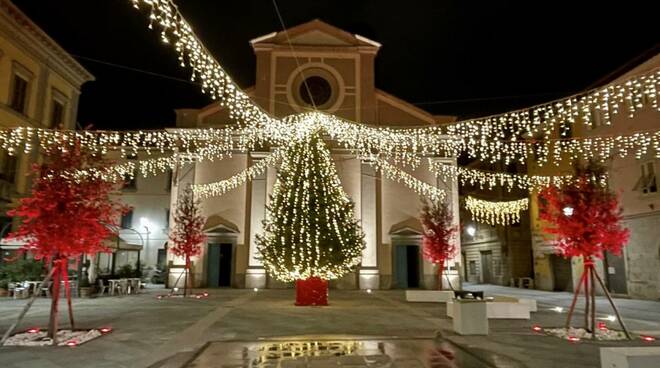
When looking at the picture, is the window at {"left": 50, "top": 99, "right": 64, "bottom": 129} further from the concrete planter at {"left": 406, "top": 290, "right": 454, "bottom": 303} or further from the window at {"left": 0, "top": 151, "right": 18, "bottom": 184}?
the concrete planter at {"left": 406, "top": 290, "right": 454, "bottom": 303}

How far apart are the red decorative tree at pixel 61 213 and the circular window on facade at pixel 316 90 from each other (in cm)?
1797

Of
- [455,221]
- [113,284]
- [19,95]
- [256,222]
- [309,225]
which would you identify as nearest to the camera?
[309,225]

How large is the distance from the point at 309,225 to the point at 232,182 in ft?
37.9

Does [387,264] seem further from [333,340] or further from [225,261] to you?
[333,340]

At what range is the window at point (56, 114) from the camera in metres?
25.2

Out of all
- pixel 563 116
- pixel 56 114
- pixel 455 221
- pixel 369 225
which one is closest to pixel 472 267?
pixel 455 221

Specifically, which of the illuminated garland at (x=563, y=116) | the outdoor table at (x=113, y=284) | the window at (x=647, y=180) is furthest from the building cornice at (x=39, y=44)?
the window at (x=647, y=180)

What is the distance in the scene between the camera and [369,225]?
83.6 feet

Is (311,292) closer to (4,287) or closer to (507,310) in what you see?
(507,310)

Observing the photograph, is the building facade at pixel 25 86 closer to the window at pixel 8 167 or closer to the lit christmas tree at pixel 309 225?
the window at pixel 8 167

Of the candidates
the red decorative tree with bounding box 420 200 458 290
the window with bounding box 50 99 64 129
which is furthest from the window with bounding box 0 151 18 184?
the red decorative tree with bounding box 420 200 458 290

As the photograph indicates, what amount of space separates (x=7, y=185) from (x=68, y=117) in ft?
21.3

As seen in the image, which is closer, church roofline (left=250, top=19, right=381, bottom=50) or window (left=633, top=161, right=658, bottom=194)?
window (left=633, top=161, right=658, bottom=194)

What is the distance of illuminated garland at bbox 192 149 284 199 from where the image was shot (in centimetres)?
2509
